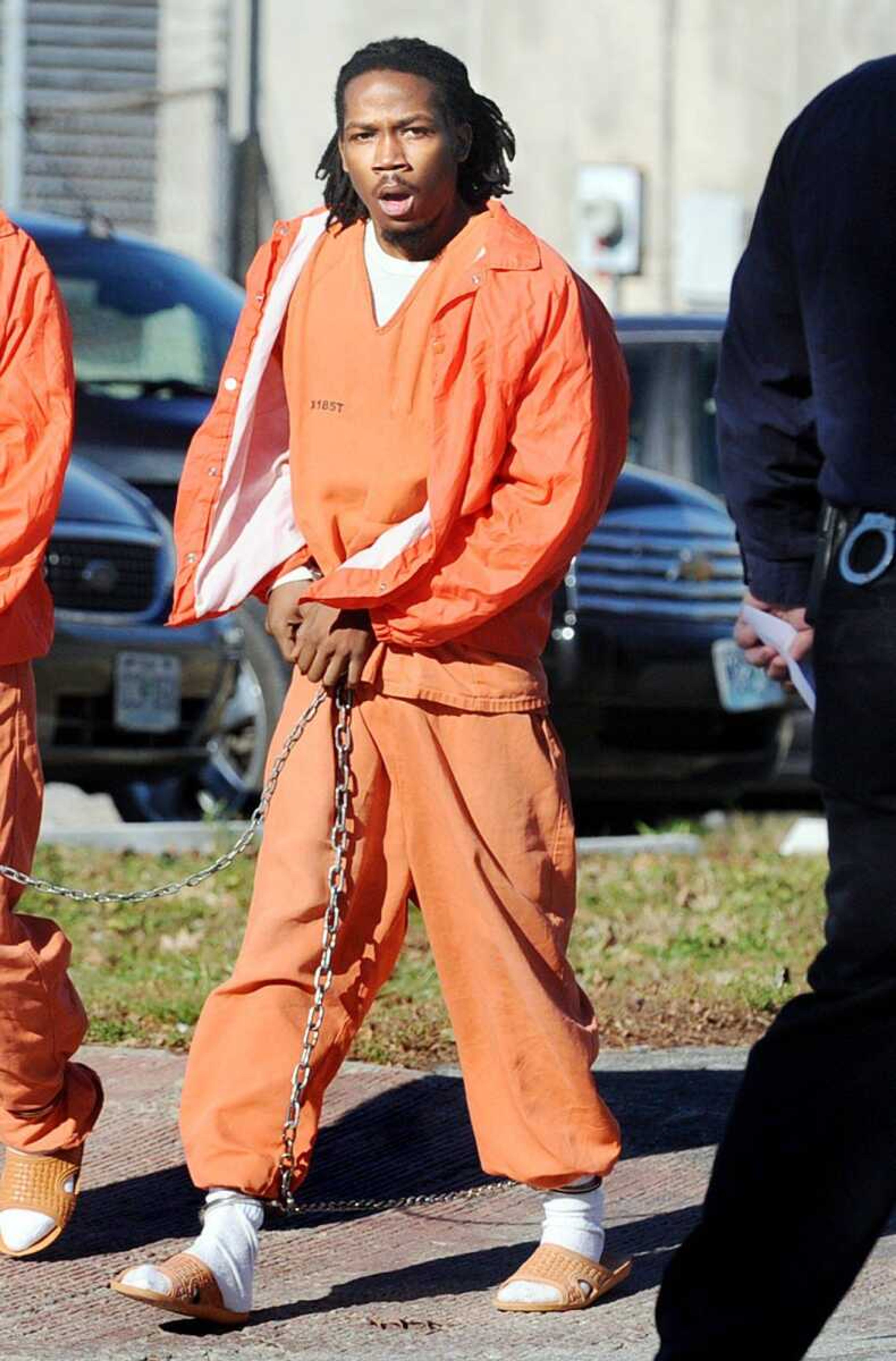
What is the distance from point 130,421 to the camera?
364 inches

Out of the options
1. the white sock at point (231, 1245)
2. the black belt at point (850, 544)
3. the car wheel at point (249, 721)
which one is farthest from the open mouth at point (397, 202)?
the car wheel at point (249, 721)

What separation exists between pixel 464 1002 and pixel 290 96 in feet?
57.8

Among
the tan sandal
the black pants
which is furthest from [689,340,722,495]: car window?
the black pants

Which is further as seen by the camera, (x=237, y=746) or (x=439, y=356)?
(x=237, y=746)

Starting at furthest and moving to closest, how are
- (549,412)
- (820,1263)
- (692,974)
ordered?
1. (692,974)
2. (549,412)
3. (820,1263)

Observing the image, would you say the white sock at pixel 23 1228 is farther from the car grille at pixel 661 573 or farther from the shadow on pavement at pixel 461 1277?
the car grille at pixel 661 573

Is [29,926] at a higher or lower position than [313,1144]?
higher

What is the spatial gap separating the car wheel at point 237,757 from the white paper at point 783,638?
17.4 ft

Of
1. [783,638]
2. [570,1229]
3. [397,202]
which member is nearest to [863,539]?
[783,638]

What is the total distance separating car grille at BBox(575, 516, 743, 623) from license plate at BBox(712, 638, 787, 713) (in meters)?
0.15

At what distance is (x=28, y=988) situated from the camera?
4371mm

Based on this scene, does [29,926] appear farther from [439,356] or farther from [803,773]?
[803,773]

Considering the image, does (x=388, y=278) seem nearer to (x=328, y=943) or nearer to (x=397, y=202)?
(x=397, y=202)

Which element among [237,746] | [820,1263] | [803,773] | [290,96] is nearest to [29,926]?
[820,1263]
